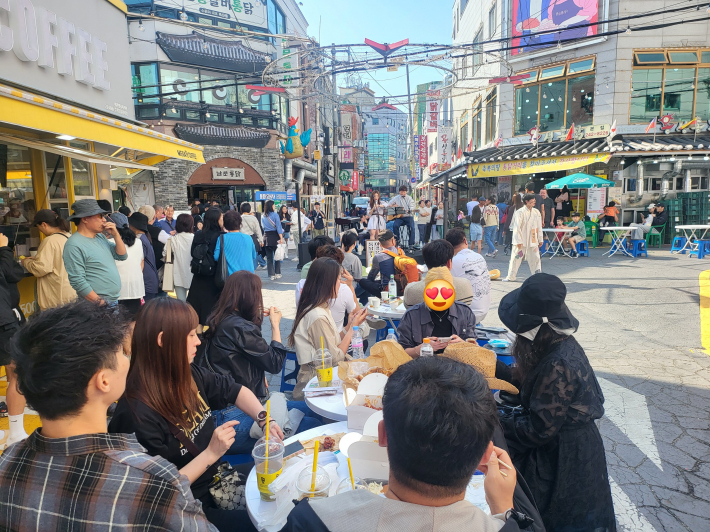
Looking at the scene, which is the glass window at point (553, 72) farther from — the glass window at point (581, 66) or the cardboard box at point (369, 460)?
the cardboard box at point (369, 460)

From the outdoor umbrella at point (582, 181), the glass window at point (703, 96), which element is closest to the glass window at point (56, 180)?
the outdoor umbrella at point (582, 181)

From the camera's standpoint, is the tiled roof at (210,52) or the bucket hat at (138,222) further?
the tiled roof at (210,52)

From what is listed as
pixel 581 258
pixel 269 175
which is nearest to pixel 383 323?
pixel 581 258

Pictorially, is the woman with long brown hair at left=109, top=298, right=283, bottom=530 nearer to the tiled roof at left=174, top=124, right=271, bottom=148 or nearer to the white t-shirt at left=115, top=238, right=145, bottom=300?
the white t-shirt at left=115, top=238, right=145, bottom=300

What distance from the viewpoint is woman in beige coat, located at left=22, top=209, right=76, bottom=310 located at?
4.47 metres

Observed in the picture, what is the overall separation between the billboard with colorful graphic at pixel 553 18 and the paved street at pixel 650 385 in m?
10.5

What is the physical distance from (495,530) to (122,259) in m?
4.98

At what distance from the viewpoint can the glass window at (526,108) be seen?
57.7 feet

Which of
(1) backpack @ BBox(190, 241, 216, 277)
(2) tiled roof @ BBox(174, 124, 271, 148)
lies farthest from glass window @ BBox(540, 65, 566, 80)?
(1) backpack @ BBox(190, 241, 216, 277)

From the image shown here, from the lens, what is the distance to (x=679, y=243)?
13258 mm

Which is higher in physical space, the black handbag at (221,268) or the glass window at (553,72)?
the glass window at (553,72)

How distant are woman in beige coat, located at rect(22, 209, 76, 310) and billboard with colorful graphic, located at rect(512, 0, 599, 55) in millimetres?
15490

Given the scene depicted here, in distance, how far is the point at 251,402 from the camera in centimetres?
245

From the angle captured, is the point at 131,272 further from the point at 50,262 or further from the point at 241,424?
the point at 241,424
